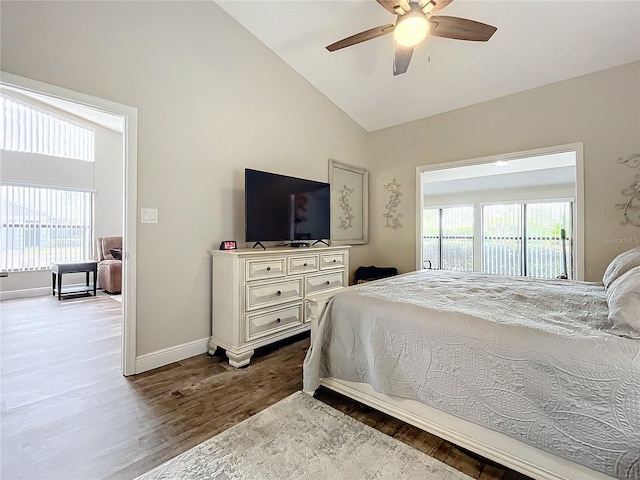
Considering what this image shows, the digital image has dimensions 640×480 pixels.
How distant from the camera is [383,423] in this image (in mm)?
1794

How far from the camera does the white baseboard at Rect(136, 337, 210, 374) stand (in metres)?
2.47

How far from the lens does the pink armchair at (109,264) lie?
5.42 m

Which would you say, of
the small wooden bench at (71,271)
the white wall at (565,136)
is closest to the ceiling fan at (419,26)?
the white wall at (565,136)

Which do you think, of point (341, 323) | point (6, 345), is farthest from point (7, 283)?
point (341, 323)

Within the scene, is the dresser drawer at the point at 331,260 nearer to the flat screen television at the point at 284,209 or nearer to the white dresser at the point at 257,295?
the white dresser at the point at 257,295

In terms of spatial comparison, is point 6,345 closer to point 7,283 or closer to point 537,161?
point 7,283

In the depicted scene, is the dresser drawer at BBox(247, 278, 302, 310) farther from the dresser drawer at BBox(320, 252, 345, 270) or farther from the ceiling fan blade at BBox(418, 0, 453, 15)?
the ceiling fan blade at BBox(418, 0, 453, 15)

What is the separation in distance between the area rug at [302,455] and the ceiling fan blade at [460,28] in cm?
275

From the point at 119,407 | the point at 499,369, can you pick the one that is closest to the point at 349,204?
the point at 499,369

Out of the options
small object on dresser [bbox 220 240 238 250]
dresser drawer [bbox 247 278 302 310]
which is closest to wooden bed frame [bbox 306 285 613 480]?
dresser drawer [bbox 247 278 302 310]

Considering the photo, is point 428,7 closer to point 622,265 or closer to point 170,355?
point 622,265

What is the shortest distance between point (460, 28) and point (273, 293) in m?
2.60

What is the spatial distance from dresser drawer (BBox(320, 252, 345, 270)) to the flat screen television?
0.35 metres

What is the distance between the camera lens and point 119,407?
1.96 m
